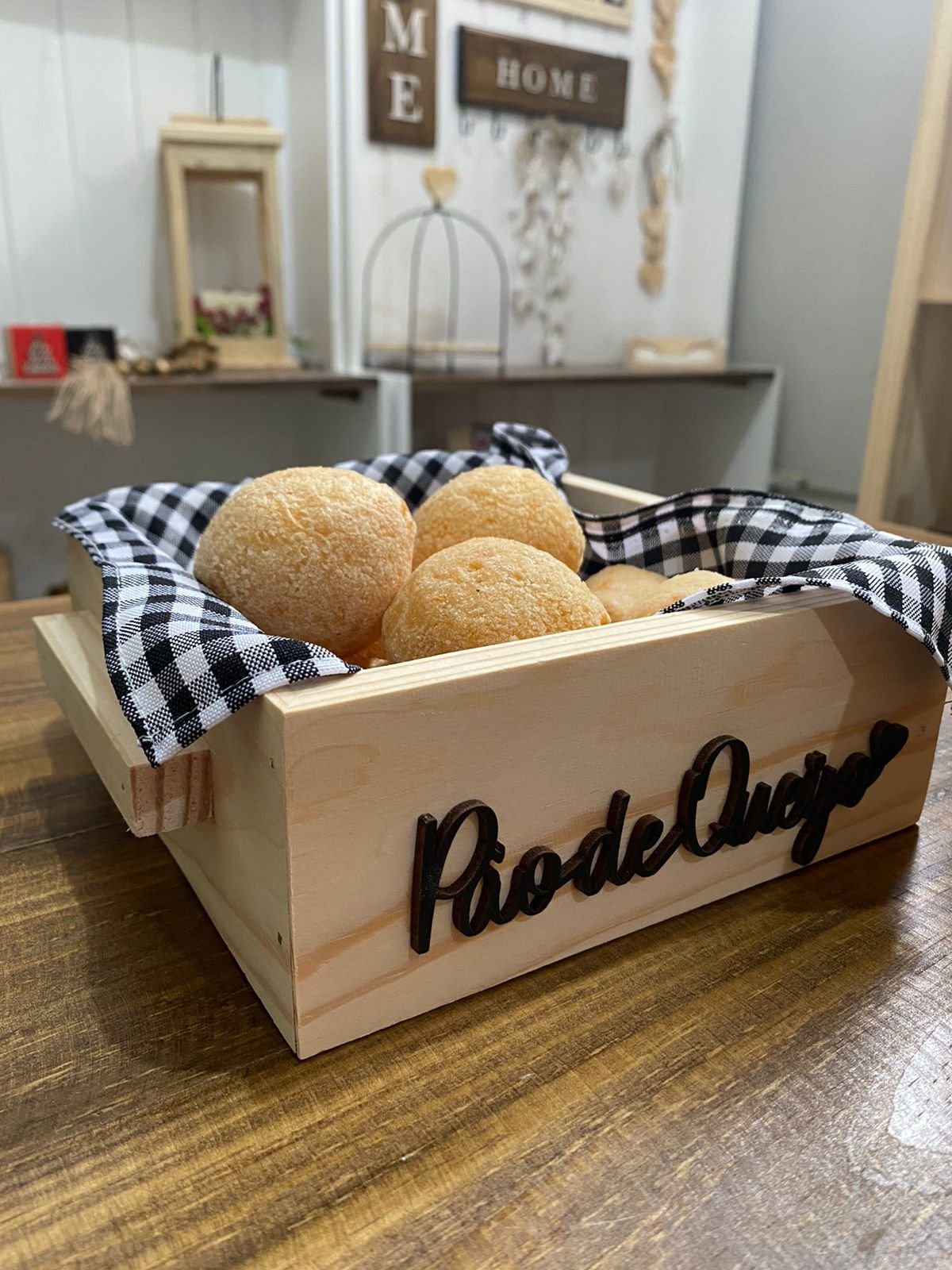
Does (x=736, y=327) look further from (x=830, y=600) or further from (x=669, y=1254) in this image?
(x=669, y=1254)

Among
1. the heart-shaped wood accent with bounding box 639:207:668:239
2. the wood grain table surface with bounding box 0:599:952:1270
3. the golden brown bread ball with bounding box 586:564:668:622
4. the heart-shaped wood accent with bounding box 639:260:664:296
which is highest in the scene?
the heart-shaped wood accent with bounding box 639:207:668:239

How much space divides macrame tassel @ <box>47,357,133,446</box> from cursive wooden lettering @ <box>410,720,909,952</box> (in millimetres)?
1538

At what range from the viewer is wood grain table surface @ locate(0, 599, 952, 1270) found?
35 centimetres

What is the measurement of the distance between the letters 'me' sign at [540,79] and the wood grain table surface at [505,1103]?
7.37ft

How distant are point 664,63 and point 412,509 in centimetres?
223

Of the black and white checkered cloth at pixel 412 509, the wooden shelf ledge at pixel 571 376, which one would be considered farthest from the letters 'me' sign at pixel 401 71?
the black and white checkered cloth at pixel 412 509

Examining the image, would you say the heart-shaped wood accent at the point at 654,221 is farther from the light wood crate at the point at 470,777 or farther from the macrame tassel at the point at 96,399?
the light wood crate at the point at 470,777

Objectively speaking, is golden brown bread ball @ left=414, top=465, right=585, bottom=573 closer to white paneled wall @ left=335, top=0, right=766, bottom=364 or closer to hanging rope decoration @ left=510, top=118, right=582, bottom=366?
white paneled wall @ left=335, top=0, right=766, bottom=364

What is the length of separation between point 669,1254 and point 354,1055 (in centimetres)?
16

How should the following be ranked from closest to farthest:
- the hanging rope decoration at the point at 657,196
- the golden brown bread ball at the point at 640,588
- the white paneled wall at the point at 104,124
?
the golden brown bread ball at the point at 640,588 → the white paneled wall at the point at 104,124 → the hanging rope decoration at the point at 657,196

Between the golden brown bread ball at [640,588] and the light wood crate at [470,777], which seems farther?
the golden brown bread ball at [640,588]

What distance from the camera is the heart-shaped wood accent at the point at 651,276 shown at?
2686mm

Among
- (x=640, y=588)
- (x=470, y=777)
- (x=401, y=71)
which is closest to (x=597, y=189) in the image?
(x=401, y=71)

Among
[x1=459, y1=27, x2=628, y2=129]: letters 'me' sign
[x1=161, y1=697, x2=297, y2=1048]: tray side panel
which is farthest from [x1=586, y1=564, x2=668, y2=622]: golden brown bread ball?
[x1=459, y1=27, x2=628, y2=129]: letters 'me' sign
